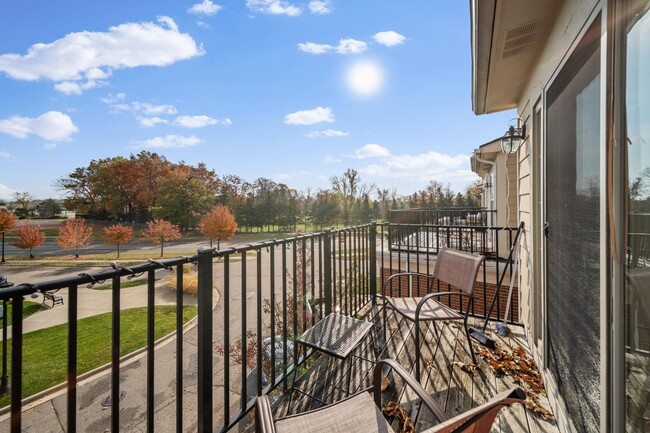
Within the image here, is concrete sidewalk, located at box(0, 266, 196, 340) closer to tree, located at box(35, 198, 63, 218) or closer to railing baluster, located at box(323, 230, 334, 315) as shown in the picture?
railing baluster, located at box(323, 230, 334, 315)

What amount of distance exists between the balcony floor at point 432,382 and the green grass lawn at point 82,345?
6.38 m

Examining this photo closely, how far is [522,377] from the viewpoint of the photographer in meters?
2.24

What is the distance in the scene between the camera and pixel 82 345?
7.02 meters

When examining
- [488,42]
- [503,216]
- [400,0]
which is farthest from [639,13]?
[503,216]

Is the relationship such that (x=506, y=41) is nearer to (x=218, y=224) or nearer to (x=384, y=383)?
(x=384, y=383)

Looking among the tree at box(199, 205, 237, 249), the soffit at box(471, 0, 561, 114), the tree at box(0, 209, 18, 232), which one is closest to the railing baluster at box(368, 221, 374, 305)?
the soffit at box(471, 0, 561, 114)

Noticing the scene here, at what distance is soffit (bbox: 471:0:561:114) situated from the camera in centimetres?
199

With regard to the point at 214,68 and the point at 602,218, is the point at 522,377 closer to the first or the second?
the point at 602,218

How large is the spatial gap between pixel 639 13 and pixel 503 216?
737 centimetres

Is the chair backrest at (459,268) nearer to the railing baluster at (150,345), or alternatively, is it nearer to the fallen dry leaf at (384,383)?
the fallen dry leaf at (384,383)

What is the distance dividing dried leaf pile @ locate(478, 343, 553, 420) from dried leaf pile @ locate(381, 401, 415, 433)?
88 cm

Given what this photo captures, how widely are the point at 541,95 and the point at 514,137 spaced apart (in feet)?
3.74

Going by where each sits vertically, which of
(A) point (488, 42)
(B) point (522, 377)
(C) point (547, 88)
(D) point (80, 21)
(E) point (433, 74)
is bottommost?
(B) point (522, 377)

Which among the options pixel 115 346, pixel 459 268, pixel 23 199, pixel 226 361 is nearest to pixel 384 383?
pixel 226 361
